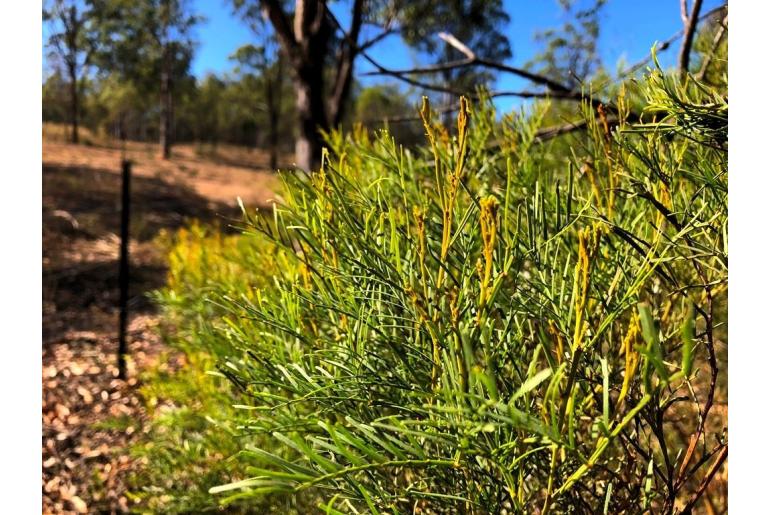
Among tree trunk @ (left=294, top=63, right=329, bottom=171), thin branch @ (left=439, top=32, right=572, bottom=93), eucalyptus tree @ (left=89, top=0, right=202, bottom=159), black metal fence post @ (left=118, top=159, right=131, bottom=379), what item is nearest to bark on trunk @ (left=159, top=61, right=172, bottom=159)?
eucalyptus tree @ (left=89, top=0, right=202, bottom=159)

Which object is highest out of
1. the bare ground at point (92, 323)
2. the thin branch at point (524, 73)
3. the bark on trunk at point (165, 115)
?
the bark on trunk at point (165, 115)

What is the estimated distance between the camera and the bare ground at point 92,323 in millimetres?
2406

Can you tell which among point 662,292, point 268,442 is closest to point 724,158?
point 662,292

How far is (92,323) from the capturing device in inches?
170

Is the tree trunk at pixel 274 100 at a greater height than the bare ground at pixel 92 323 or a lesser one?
greater

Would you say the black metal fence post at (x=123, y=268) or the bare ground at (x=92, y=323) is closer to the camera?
the bare ground at (x=92, y=323)

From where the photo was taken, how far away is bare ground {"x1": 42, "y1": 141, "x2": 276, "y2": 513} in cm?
241

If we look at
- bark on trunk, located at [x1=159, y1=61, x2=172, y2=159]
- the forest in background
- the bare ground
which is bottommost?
the bare ground

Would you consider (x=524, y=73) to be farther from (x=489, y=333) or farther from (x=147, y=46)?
(x=147, y=46)

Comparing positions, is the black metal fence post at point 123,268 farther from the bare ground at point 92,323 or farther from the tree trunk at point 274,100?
the tree trunk at point 274,100

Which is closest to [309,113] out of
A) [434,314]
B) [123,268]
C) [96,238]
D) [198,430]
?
[198,430]

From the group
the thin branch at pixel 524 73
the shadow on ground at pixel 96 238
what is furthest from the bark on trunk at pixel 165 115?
the thin branch at pixel 524 73

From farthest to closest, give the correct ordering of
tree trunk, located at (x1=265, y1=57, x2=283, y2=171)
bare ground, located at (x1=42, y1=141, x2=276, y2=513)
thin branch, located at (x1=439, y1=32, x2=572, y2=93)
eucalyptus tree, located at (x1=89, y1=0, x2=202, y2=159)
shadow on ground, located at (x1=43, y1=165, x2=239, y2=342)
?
1. tree trunk, located at (x1=265, y1=57, x2=283, y2=171)
2. eucalyptus tree, located at (x1=89, y1=0, x2=202, y2=159)
3. shadow on ground, located at (x1=43, y1=165, x2=239, y2=342)
4. bare ground, located at (x1=42, y1=141, x2=276, y2=513)
5. thin branch, located at (x1=439, y1=32, x2=572, y2=93)

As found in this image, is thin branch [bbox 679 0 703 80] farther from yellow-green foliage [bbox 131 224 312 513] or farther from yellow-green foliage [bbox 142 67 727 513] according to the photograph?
yellow-green foliage [bbox 131 224 312 513]
